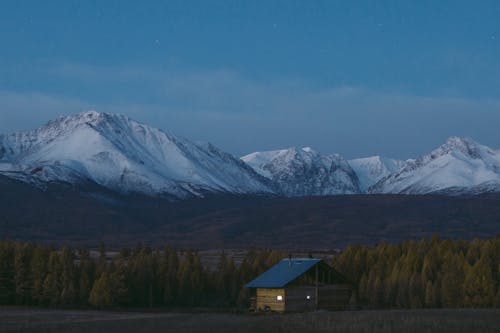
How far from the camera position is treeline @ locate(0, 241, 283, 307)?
110m

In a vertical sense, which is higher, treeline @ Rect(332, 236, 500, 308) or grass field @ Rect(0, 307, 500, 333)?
treeline @ Rect(332, 236, 500, 308)

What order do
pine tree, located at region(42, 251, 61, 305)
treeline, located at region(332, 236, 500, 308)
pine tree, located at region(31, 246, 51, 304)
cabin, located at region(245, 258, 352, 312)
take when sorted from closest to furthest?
A: cabin, located at region(245, 258, 352, 312) < treeline, located at region(332, 236, 500, 308) < pine tree, located at region(42, 251, 61, 305) < pine tree, located at region(31, 246, 51, 304)

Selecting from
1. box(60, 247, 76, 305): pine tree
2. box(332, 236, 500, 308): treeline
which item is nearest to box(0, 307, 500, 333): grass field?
box(332, 236, 500, 308): treeline

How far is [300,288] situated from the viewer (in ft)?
306

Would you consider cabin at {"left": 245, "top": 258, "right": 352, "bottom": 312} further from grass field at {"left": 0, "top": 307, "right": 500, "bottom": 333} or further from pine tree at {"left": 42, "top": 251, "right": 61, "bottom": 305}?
pine tree at {"left": 42, "top": 251, "right": 61, "bottom": 305}

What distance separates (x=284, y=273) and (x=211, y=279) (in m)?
26.8

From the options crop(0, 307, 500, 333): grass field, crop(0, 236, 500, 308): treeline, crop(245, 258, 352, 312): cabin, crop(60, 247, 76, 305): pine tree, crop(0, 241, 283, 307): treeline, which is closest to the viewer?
crop(0, 307, 500, 333): grass field

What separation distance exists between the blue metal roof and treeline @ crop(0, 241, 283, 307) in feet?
58.5

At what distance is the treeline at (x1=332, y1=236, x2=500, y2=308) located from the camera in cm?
10512

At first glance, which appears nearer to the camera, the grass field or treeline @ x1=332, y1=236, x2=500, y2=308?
the grass field

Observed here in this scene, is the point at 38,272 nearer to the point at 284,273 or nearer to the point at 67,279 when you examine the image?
the point at 67,279

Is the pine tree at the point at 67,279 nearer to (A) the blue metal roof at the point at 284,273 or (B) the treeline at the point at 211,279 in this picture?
(B) the treeline at the point at 211,279

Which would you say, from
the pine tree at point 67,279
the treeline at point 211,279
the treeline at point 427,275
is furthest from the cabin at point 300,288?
the pine tree at point 67,279

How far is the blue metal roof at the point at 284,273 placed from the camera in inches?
3639
